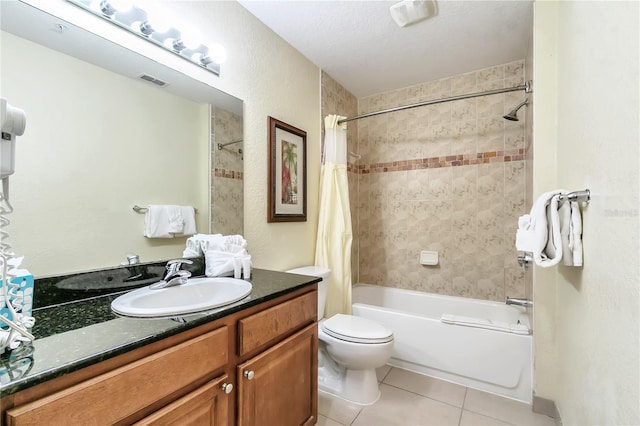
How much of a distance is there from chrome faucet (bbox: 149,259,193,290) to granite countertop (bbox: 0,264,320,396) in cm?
15

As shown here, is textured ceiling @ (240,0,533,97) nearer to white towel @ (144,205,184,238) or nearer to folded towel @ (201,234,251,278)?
white towel @ (144,205,184,238)

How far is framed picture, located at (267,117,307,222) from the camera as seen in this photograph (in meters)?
1.97

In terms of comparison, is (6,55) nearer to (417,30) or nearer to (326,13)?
(326,13)

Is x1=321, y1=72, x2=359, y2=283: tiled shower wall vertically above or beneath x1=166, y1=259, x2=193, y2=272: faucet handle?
above

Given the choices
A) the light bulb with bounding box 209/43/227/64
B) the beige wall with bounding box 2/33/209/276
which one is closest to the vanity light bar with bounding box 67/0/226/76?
the light bulb with bounding box 209/43/227/64

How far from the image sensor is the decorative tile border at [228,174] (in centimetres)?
161

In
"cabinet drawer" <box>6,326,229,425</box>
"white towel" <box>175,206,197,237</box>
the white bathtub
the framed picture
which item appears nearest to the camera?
"cabinet drawer" <box>6,326,229,425</box>

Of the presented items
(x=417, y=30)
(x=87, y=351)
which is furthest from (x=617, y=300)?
(x=417, y=30)

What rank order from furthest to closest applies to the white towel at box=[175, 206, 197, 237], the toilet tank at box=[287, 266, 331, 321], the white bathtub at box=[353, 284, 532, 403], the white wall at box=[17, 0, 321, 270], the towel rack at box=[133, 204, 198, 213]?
the toilet tank at box=[287, 266, 331, 321] → the white bathtub at box=[353, 284, 532, 403] → the white wall at box=[17, 0, 321, 270] → the white towel at box=[175, 206, 197, 237] → the towel rack at box=[133, 204, 198, 213]

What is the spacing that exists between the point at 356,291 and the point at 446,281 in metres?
0.85

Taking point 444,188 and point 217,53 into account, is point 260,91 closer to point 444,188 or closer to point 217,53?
point 217,53

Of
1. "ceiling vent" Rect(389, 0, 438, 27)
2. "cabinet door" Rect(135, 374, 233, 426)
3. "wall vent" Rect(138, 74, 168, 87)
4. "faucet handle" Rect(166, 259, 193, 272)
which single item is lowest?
"cabinet door" Rect(135, 374, 233, 426)

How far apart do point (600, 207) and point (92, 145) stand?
5.96 ft

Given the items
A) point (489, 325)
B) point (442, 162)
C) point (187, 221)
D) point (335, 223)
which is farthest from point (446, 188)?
point (187, 221)
